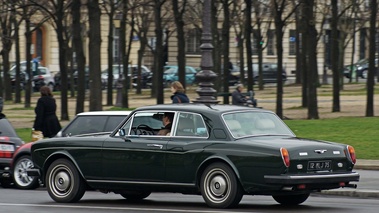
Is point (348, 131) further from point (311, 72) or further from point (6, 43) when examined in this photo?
point (6, 43)

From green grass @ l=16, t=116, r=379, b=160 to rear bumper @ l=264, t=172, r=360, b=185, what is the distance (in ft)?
29.5

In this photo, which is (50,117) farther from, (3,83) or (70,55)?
(70,55)

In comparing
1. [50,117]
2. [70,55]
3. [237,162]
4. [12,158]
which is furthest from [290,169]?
[70,55]

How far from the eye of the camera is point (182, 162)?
531 inches

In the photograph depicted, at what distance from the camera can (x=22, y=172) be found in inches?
704

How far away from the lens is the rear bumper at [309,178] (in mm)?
12523

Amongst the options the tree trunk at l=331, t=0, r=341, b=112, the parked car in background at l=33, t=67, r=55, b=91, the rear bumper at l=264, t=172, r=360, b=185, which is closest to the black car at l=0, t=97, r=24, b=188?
the rear bumper at l=264, t=172, r=360, b=185

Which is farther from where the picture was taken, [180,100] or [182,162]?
[180,100]

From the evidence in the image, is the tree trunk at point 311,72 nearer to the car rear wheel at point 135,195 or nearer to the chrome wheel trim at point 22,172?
the chrome wheel trim at point 22,172

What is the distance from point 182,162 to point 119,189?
4.07 ft

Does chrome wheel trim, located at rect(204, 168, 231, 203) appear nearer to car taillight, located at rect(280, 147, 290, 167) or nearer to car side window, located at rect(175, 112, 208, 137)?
car side window, located at rect(175, 112, 208, 137)

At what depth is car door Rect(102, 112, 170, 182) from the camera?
1375 centimetres

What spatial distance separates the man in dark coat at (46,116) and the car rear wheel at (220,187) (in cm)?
887

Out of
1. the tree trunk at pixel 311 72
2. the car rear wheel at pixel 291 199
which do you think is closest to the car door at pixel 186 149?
the car rear wheel at pixel 291 199
